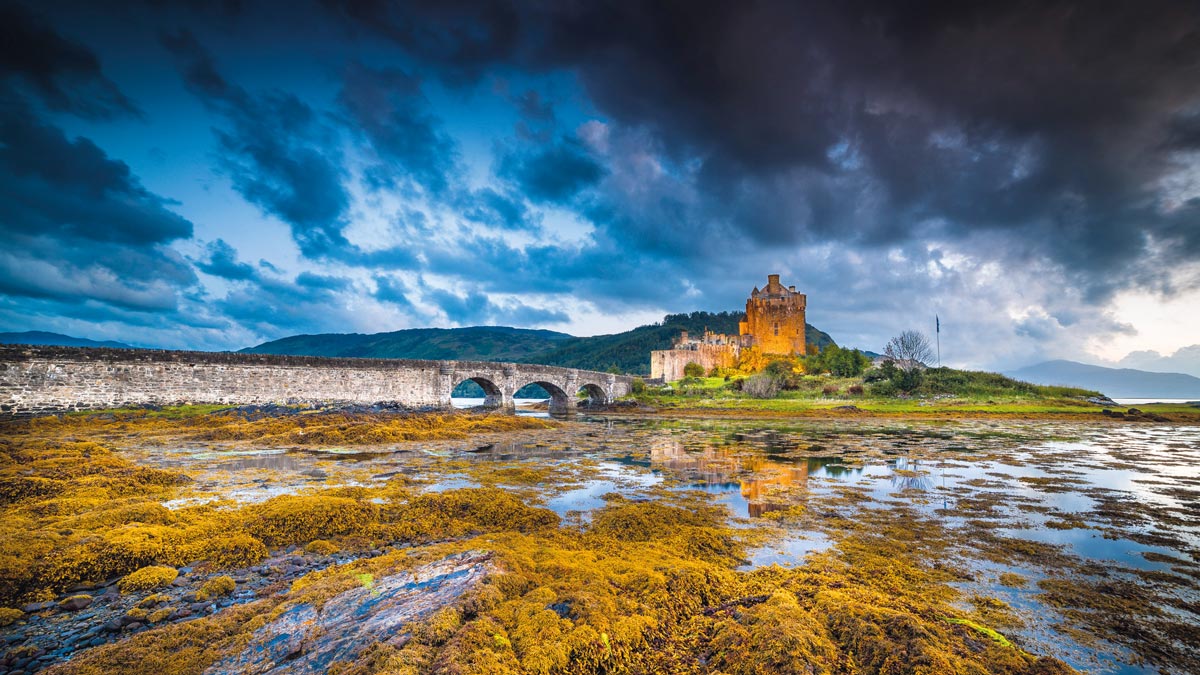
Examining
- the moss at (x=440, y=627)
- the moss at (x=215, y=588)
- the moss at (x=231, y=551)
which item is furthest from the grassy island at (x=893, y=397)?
the moss at (x=215, y=588)

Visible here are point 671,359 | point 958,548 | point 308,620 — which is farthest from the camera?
point 671,359

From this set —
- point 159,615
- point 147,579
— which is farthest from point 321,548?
point 159,615

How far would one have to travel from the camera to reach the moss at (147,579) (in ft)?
16.9

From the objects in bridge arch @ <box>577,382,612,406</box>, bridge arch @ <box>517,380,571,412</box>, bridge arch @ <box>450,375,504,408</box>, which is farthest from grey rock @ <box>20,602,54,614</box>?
bridge arch @ <box>577,382,612,406</box>

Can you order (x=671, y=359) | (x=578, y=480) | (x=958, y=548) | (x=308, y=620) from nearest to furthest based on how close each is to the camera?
1. (x=308, y=620)
2. (x=958, y=548)
3. (x=578, y=480)
4. (x=671, y=359)

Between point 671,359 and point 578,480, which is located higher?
point 671,359

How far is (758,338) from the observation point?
80625 mm

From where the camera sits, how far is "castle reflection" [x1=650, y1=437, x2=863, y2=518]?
10484mm

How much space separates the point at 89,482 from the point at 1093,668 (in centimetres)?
1465

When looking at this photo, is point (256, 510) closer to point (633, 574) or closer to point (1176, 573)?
point (633, 574)

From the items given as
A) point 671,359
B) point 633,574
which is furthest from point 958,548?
point 671,359

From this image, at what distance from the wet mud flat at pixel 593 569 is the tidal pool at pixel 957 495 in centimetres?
6

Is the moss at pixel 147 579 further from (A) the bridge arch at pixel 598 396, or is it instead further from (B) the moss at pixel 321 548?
(A) the bridge arch at pixel 598 396

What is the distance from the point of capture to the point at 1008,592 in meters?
5.37
